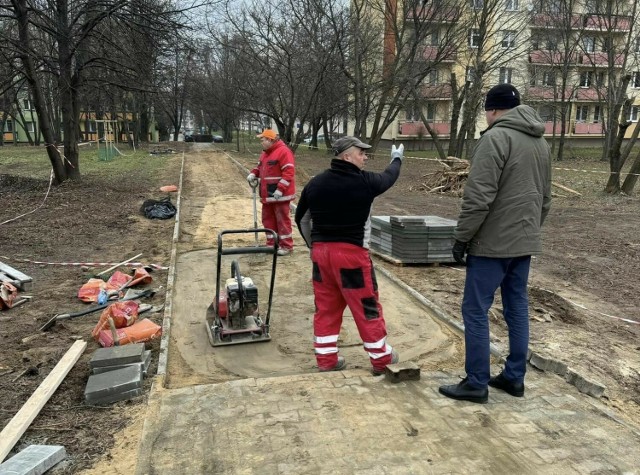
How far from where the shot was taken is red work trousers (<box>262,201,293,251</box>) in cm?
811

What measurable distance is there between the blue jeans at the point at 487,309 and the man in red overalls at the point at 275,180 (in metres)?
4.42

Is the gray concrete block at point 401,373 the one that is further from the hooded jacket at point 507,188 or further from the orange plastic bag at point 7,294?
the orange plastic bag at point 7,294

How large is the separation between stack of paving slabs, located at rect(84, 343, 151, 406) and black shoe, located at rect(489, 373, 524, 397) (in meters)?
2.61

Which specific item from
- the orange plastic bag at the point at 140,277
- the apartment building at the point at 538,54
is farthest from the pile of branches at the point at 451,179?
the orange plastic bag at the point at 140,277

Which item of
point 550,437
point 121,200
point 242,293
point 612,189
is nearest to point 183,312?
point 242,293

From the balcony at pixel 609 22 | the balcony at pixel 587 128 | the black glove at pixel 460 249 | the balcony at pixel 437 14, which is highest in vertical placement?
the balcony at pixel 609 22

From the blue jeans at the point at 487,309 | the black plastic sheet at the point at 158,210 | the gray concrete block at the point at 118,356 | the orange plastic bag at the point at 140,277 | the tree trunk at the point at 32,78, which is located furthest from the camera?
the tree trunk at the point at 32,78

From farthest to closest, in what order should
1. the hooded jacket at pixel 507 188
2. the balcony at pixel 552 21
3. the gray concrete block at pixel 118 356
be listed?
the balcony at pixel 552 21
the gray concrete block at pixel 118 356
the hooded jacket at pixel 507 188

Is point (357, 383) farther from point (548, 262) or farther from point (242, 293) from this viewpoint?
point (548, 262)

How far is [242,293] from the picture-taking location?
4.89 meters

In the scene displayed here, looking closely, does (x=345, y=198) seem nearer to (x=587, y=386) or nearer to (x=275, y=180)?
(x=587, y=386)

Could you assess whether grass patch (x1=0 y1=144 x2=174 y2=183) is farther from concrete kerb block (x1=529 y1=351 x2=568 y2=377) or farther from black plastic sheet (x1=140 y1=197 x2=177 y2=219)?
concrete kerb block (x1=529 y1=351 x2=568 y2=377)

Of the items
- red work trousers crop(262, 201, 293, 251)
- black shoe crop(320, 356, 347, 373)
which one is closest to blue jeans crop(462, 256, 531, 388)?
black shoe crop(320, 356, 347, 373)

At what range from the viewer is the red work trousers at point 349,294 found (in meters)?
4.01
